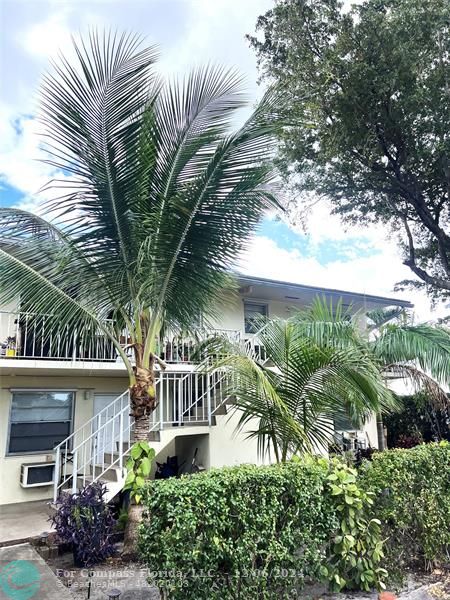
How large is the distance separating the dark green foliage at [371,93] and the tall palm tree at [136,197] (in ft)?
16.9

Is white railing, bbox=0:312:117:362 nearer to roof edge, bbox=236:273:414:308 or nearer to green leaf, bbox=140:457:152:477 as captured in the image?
green leaf, bbox=140:457:152:477

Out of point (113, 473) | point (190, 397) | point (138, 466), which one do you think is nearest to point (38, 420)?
point (113, 473)

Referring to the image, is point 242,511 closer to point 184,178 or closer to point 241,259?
point 241,259

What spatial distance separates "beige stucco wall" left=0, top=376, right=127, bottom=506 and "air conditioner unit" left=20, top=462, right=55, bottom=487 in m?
0.19

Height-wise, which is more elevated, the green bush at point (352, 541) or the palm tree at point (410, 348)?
the palm tree at point (410, 348)

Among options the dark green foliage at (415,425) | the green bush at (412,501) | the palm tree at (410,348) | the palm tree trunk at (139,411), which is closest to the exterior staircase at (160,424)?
the palm tree trunk at (139,411)

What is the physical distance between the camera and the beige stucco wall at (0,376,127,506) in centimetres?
926

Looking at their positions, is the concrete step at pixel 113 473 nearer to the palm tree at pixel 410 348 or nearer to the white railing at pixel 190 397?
the white railing at pixel 190 397

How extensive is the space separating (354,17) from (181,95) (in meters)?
8.55

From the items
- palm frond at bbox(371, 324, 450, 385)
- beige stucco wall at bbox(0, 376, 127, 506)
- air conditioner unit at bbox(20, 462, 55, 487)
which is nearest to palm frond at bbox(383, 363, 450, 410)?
palm frond at bbox(371, 324, 450, 385)

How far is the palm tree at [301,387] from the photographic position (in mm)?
5129

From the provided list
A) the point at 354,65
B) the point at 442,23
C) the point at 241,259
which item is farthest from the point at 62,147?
the point at 442,23

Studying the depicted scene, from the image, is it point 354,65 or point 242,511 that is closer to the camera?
point 242,511

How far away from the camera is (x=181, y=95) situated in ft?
17.5
